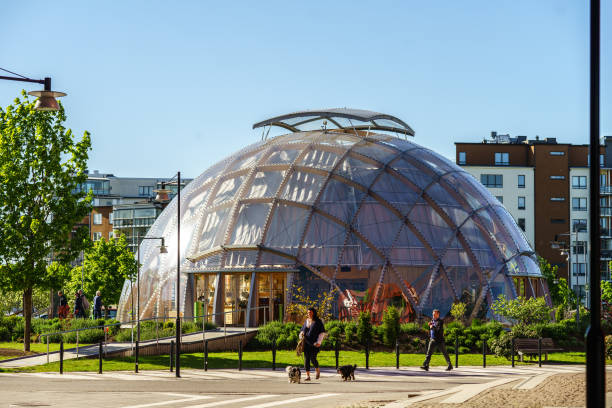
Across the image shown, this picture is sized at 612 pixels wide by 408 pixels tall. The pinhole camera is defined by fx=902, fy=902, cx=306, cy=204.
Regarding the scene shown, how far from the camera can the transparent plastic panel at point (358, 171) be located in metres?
40.1

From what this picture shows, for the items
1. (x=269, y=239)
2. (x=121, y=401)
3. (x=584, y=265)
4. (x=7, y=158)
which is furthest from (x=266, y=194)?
(x=584, y=265)

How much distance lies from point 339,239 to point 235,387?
1753cm

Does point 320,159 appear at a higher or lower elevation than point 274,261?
higher

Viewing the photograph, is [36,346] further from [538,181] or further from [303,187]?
[538,181]

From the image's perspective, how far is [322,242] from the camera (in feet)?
126

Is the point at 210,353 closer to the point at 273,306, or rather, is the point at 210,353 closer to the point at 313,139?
the point at 273,306

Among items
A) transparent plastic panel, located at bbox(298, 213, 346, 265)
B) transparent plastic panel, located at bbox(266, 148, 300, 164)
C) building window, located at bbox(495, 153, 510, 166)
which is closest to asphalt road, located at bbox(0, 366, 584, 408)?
transparent plastic panel, located at bbox(298, 213, 346, 265)

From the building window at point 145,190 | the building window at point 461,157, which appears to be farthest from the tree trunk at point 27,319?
the building window at point 145,190

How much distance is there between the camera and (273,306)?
126 feet

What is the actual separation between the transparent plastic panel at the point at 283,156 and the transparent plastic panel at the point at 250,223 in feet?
9.49

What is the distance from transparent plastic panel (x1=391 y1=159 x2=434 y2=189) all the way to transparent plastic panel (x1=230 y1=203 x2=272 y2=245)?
622 cm

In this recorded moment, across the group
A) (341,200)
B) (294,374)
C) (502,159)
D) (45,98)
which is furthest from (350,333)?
(502,159)

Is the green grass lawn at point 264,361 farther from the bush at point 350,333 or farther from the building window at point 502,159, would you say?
the building window at point 502,159

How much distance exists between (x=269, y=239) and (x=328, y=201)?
3.06 metres
